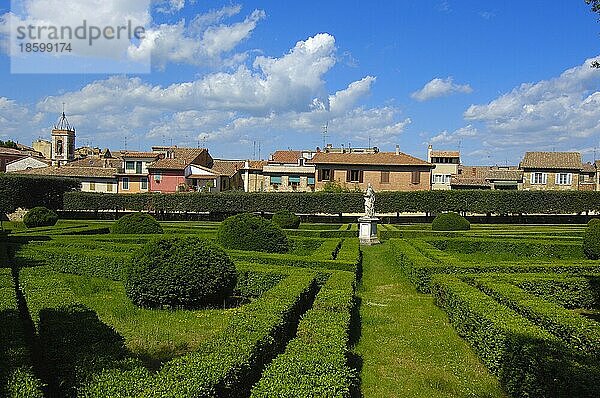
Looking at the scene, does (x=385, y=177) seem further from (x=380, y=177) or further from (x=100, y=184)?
(x=100, y=184)

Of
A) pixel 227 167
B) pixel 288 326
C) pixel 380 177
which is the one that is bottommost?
pixel 288 326

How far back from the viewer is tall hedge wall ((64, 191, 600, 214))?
40469 millimetres

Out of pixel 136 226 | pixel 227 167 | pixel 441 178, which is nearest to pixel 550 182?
pixel 441 178

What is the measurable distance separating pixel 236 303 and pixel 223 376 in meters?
6.47

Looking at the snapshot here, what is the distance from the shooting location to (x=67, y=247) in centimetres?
1670

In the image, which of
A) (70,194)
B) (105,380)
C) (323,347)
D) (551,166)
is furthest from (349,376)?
(551,166)

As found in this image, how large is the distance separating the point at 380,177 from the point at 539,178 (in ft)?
58.1

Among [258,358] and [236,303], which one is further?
[236,303]

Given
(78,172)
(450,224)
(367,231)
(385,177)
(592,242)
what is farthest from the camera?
(78,172)

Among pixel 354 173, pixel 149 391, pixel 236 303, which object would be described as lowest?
pixel 236 303

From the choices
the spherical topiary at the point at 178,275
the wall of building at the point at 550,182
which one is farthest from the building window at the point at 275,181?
the spherical topiary at the point at 178,275

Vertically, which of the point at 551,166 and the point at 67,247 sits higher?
the point at 551,166

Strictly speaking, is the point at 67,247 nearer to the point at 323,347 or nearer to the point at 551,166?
the point at 323,347

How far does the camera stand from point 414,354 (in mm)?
7727
